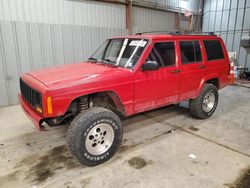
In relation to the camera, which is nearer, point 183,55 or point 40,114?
point 40,114

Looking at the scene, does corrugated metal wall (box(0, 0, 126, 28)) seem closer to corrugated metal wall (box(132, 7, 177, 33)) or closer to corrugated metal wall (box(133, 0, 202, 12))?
corrugated metal wall (box(132, 7, 177, 33))

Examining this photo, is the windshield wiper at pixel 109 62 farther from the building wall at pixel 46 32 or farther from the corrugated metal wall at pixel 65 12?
the corrugated metal wall at pixel 65 12

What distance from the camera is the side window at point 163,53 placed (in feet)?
10.8

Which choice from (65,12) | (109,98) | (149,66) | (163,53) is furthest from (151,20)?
(109,98)

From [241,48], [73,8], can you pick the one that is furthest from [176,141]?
[241,48]

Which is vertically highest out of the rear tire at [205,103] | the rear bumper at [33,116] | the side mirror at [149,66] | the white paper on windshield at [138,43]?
the white paper on windshield at [138,43]

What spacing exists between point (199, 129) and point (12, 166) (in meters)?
3.33

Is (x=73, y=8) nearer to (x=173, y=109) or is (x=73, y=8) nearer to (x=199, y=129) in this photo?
(x=173, y=109)

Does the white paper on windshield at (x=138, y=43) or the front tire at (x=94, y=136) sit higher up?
the white paper on windshield at (x=138, y=43)

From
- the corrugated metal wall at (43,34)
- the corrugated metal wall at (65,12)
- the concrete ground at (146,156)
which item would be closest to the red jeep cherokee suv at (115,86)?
the concrete ground at (146,156)

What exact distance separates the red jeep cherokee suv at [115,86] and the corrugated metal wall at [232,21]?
6205mm

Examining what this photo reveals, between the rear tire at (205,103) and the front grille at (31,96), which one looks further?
the rear tire at (205,103)

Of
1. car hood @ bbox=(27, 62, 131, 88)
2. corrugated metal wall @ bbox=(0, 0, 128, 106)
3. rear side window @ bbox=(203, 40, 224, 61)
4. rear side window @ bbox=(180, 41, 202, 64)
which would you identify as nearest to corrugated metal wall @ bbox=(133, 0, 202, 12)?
corrugated metal wall @ bbox=(0, 0, 128, 106)

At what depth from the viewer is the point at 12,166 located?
9.16ft
